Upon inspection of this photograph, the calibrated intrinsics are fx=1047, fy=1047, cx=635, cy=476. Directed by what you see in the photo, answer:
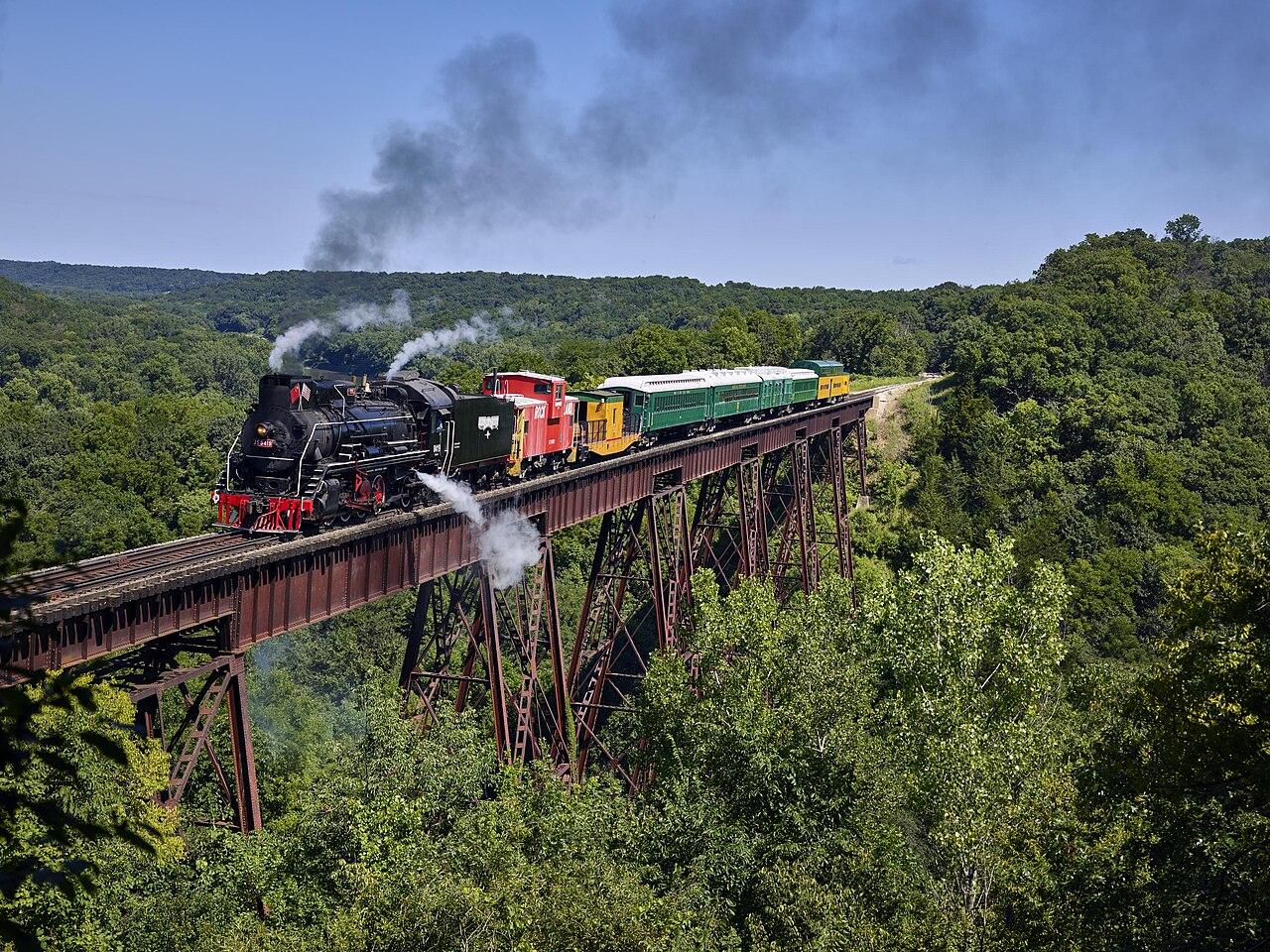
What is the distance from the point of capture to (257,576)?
693 inches

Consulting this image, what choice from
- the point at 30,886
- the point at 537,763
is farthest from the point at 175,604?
the point at 537,763

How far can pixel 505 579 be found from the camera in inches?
1043

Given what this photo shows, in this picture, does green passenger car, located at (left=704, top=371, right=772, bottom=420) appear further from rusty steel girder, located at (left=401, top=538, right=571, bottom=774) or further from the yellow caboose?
rusty steel girder, located at (left=401, top=538, right=571, bottom=774)

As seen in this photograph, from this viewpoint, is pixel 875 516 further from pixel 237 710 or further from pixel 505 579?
pixel 237 710

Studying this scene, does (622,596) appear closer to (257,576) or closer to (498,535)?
(498,535)

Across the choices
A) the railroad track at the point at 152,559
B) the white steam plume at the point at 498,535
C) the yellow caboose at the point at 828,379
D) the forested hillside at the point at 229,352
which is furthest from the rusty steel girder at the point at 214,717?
the yellow caboose at the point at 828,379

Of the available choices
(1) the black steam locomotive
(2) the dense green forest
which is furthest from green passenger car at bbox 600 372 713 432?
(1) the black steam locomotive

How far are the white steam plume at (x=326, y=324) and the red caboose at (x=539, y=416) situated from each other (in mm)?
4974

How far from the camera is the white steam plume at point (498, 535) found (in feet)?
77.1

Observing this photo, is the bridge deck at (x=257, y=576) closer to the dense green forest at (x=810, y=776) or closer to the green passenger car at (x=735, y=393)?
the dense green forest at (x=810, y=776)

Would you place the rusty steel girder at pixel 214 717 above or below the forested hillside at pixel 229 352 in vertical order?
below

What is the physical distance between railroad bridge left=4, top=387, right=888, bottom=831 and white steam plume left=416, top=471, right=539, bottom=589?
275 mm

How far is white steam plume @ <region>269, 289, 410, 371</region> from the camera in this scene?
27.3 metres

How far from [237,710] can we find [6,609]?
14.0 metres
